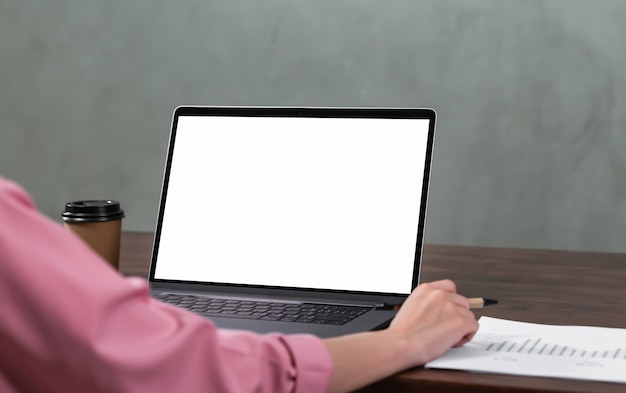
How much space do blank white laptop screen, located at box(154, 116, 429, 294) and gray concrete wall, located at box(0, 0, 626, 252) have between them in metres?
2.09

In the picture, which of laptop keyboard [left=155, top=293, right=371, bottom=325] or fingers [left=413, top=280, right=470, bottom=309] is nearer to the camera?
fingers [left=413, top=280, right=470, bottom=309]

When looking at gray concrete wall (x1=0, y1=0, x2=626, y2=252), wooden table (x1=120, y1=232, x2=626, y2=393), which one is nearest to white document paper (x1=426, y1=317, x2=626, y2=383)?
wooden table (x1=120, y1=232, x2=626, y2=393)

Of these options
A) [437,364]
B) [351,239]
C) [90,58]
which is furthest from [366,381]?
[90,58]

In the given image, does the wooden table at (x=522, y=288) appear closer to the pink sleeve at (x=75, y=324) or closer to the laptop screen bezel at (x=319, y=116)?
the laptop screen bezel at (x=319, y=116)

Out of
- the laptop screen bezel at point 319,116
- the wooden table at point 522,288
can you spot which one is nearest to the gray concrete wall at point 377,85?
the wooden table at point 522,288

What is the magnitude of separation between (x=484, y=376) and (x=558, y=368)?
0.27ft

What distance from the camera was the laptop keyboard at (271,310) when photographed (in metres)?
1.15

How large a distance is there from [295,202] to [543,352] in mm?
499

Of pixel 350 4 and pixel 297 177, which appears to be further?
pixel 350 4

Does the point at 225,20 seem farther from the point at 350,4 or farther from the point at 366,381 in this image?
the point at 366,381

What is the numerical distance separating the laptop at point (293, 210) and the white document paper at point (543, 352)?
0.18m

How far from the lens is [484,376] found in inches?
36.6

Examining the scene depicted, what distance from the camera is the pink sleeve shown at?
0.59 metres

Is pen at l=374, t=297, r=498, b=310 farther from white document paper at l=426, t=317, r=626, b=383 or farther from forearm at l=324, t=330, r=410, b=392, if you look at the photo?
forearm at l=324, t=330, r=410, b=392
